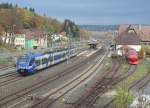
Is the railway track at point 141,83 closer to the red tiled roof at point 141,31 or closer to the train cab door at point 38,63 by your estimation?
the train cab door at point 38,63

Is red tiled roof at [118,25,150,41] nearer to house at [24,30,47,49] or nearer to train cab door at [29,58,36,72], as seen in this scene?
house at [24,30,47,49]

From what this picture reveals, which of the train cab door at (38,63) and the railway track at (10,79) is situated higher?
the train cab door at (38,63)

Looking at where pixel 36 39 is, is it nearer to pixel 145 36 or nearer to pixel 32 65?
pixel 145 36

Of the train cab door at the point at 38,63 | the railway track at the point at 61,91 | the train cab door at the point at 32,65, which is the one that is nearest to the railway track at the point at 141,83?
the railway track at the point at 61,91

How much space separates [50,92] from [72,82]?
28.7 feet

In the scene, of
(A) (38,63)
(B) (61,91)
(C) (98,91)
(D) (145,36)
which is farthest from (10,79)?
(D) (145,36)

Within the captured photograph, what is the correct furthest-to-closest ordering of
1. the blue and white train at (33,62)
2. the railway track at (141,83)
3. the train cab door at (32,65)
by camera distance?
1. the train cab door at (32,65)
2. the blue and white train at (33,62)
3. the railway track at (141,83)

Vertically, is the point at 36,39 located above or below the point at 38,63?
above

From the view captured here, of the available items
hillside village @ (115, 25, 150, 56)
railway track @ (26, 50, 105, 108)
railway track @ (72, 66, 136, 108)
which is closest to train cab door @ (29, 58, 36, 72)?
railway track @ (26, 50, 105, 108)

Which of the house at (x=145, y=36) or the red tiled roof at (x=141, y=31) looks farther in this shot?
the red tiled roof at (x=141, y=31)

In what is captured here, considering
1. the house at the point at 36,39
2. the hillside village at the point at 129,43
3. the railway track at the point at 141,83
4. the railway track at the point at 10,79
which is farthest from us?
the house at the point at 36,39

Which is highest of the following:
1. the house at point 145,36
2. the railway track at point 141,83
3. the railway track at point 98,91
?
the house at point 145,36

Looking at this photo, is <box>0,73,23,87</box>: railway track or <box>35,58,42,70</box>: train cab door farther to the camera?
<box>35,58,42,70</box>: train cab door

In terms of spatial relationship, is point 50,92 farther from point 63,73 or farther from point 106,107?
point 63,73
